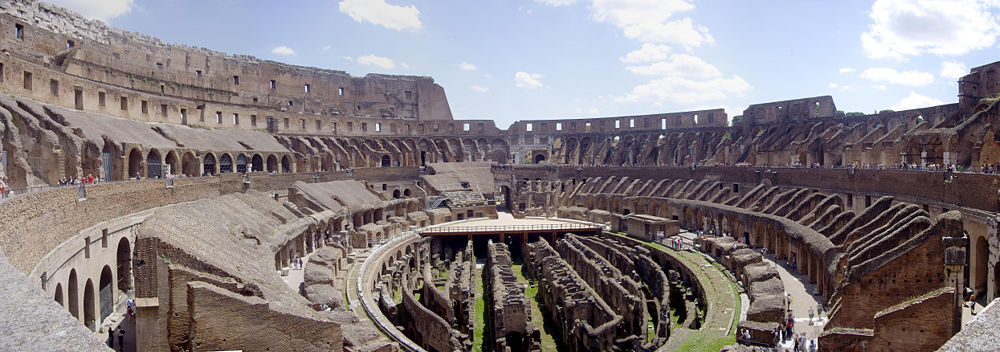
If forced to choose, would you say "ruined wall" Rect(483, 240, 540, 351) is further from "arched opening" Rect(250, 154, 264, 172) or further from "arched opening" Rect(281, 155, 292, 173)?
"arched opening" Rect(281, 155, 292, 173)

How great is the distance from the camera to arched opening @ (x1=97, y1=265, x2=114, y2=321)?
19977mm

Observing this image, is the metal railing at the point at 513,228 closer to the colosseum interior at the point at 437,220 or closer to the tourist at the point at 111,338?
the colosseum interior at the point at 437,220

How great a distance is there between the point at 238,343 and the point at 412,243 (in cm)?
2382

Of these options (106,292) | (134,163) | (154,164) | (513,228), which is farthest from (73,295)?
(513,228)

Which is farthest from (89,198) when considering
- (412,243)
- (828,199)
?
(828,199)

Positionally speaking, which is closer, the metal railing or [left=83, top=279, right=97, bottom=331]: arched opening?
[left=83, top=279, right=97, bottom=331]: arched opening

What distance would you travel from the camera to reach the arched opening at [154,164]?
32219mm

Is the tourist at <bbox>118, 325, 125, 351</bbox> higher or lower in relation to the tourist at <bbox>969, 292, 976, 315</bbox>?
lower

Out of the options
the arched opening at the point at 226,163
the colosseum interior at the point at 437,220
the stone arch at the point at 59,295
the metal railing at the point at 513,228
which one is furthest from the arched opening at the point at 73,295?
the metal railing at the point at 513,228

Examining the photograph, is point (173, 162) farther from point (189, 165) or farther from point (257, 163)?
point (257, 163)

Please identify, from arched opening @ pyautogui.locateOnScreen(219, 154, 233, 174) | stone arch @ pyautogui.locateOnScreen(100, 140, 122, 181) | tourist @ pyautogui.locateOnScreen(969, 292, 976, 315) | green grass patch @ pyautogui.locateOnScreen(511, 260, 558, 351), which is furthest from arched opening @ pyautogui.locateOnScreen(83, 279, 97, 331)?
tourist @ pyautogui.locateOnScreen(969, 292, 976, 315)

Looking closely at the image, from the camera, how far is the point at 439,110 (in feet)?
220

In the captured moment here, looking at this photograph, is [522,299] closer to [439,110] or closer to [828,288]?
[828,288]

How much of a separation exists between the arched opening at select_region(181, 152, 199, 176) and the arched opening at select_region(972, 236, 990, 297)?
38.3 metres
